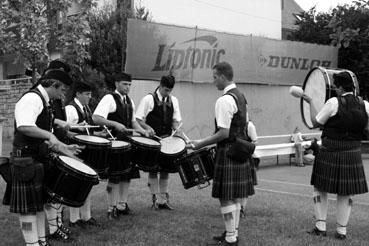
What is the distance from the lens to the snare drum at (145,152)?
18.3ft

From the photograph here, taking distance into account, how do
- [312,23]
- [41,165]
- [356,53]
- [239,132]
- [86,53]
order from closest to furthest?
[41,165] < [239,132] < [86,53] < [356,53] < [312,23]

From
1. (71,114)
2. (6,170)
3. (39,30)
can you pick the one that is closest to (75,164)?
(6,170)

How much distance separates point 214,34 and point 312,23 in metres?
7.75

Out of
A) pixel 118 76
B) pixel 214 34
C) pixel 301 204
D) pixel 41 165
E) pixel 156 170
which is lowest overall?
pixel 301 204

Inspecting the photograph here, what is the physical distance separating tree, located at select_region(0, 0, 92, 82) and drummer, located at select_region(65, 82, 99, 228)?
6.41 meters

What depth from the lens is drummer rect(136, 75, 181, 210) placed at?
20.3ft

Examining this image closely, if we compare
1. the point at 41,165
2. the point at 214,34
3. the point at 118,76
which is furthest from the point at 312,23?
the point at 41,165

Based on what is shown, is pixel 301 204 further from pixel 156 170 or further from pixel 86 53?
pixel 86 53

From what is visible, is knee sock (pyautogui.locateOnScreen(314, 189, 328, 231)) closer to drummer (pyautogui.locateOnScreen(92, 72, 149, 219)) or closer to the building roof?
drummer (pyautogui.locateOnScreen(92, 72, 149, 219))

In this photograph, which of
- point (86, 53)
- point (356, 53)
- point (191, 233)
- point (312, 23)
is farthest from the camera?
point (312, 23)

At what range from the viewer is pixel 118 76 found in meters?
5.86

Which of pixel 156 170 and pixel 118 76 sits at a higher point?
pixel 118 76

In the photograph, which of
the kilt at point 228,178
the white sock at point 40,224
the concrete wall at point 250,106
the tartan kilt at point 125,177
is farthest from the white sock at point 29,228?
the concrete wall at point 250,106

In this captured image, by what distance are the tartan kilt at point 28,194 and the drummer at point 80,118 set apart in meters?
1.25
